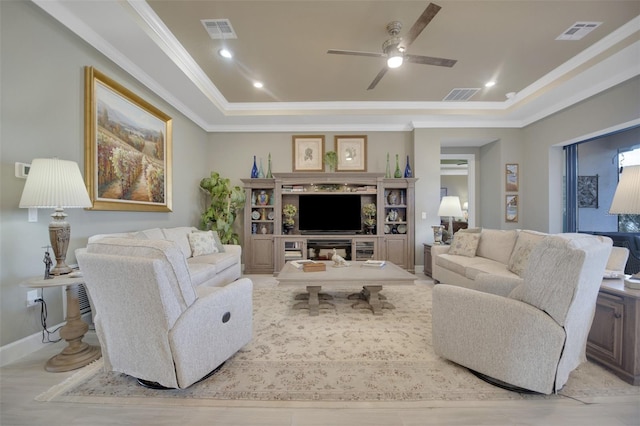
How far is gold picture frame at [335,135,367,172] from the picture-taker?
5391 millimetres

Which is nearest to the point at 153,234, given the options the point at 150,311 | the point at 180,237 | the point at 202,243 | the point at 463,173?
the point at 180,237

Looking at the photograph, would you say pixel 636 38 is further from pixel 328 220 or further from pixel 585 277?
pixel 328 220

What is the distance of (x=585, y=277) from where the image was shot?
147 centimetres

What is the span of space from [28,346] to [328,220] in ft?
13.5

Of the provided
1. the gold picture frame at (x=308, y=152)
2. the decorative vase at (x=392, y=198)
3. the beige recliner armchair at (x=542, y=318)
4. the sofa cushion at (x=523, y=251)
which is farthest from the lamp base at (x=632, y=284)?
the gold picture frame at (x=308, y=152)

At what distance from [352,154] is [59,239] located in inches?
181

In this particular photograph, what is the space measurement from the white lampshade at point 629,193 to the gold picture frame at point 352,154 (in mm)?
3731

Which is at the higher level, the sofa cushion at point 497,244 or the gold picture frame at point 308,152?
the gold picture frame at point 308,152

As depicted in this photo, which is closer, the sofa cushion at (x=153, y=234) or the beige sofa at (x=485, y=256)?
the beige sofa at (x=485, y=256)

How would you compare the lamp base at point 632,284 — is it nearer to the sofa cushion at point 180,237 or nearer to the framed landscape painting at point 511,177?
the framed landscape painting at point 511,177

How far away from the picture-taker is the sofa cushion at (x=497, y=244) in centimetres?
354

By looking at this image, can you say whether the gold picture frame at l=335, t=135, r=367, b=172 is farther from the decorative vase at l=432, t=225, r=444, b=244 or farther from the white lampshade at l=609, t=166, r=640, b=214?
the white lampshade at l=609, t=166, r=640, b=214

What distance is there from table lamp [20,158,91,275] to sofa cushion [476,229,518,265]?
475 cm

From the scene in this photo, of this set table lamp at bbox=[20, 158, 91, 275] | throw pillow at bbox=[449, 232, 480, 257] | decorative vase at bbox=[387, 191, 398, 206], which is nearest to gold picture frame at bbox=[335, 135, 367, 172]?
decorative vase at bbox=[387, 191, 398, 206]
